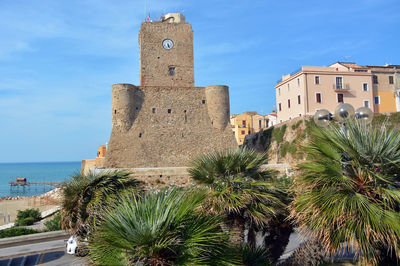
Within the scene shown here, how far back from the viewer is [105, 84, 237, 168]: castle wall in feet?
91.2

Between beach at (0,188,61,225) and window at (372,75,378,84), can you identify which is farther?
beach at (0,188,61,225)

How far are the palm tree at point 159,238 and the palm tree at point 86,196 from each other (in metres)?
2.97

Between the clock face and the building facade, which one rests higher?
the clock face

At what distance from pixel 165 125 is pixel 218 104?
4854mm

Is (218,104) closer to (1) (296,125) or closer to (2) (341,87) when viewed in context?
(1) (296,125)

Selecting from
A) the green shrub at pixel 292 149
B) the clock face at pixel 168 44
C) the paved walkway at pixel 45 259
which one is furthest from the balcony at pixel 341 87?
the paved walkway at pixel 45 259

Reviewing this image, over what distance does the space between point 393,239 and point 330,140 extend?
1.94m

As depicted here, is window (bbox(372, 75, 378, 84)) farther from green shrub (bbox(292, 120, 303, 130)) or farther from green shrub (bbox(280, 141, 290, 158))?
green shrub (bbox(280, 141, 290, 158))

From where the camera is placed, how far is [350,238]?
5.35 meters

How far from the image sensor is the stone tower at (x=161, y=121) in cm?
2783

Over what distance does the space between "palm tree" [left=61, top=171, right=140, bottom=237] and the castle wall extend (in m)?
19.0

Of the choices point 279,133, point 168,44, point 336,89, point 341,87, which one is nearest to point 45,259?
point 279,133

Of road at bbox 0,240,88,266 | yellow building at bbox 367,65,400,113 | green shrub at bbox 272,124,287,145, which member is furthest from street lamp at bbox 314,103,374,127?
yellow building at bbox 367,65,400,113

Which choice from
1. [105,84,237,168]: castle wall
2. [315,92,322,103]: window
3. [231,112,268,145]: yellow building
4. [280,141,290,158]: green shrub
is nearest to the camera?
[105,84,237,168]: castle wall
